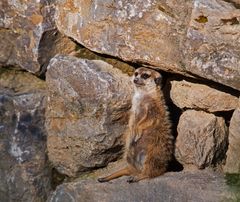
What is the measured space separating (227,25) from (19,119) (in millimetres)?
1510

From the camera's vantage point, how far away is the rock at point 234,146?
4.23 meters

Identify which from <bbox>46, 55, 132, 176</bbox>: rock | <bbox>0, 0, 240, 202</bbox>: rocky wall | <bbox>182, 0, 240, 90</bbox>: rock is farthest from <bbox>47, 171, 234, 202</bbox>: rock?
<bbox>182, 0, 240, 90</bbox>: rock

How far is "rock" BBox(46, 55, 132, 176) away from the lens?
14.5 ft

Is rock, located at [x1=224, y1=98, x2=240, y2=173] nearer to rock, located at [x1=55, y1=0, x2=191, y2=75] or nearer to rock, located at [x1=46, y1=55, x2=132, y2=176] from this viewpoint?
rock, located at [x1=55, y1=0, x2=191, y2=75]

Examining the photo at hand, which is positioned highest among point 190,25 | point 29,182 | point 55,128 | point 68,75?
point 190,25

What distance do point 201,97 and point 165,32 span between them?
1.37 feet

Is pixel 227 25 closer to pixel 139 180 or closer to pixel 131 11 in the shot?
pixel 131 11

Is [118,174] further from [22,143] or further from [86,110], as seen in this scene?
[22,143]

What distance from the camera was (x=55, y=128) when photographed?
4680mm

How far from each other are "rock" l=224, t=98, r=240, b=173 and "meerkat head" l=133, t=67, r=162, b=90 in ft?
1.50

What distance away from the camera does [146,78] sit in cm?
431

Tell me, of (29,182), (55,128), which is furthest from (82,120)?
(29,182)

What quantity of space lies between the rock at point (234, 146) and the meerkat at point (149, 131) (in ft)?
1.07

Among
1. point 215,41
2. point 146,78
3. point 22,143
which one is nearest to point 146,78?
point 146,78
